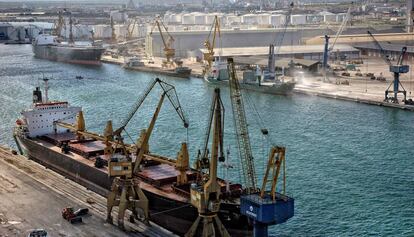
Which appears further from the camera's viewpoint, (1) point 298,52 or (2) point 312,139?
(1) point 298,52

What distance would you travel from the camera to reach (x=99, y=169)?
28297 millimetres

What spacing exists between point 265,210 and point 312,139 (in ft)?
67.6

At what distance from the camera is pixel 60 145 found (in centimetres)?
3344

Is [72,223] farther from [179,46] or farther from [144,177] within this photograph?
[179,46]

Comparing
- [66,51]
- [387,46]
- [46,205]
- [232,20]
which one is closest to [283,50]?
[387,46]

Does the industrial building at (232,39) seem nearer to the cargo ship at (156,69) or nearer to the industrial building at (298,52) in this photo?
the industrial building at (298,52)

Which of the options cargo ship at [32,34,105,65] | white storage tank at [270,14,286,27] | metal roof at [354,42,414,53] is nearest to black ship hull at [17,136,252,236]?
metal roof at [354,42,414,53]

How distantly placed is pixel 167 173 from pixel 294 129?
1851 cm

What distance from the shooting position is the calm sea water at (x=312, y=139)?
26359 mm

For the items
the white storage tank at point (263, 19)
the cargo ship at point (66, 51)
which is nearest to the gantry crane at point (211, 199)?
the cargo ship at point (66, 51)

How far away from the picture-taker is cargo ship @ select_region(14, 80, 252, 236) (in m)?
23.2

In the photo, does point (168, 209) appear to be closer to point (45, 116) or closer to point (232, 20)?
point (45, 116)

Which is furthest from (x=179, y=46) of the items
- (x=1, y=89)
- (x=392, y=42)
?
(x=1, y=89)

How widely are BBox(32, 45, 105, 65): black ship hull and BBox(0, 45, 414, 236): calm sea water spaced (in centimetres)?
1994
